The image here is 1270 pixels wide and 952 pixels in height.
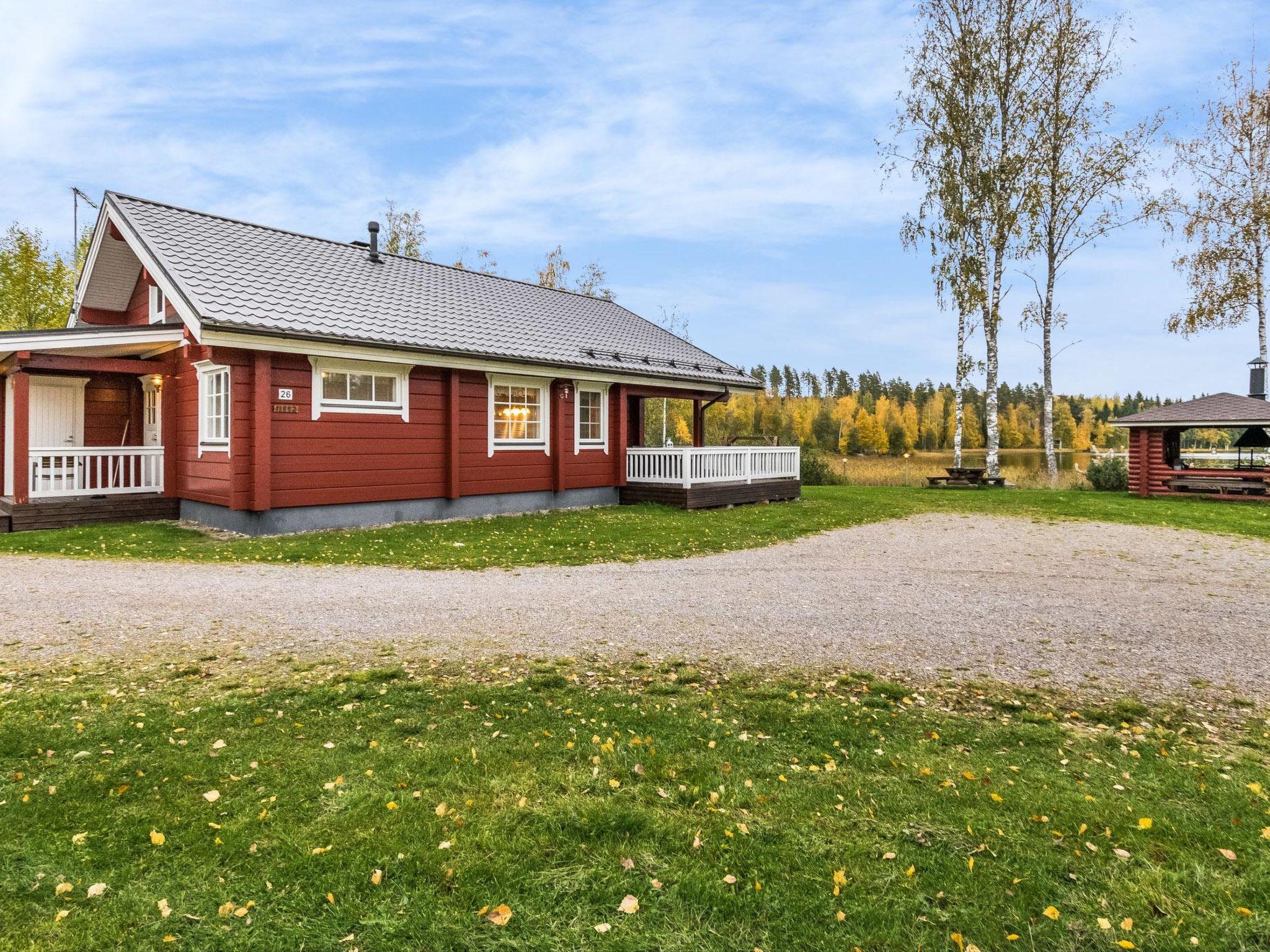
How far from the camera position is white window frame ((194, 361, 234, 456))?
10961 millimetres

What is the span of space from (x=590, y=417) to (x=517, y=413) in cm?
206

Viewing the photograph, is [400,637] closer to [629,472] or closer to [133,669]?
[133,669]

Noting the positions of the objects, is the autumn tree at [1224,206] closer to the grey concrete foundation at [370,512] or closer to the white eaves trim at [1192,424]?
the white eaves trim at [1192,424]

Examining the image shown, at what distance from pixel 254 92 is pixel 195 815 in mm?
25265

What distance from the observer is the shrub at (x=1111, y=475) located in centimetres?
2105

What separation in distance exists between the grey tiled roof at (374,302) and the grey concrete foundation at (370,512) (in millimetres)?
2825

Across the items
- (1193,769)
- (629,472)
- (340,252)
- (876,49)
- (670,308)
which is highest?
(876,49)

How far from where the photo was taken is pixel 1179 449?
19781 mm

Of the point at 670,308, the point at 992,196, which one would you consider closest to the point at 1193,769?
the point at 992,196

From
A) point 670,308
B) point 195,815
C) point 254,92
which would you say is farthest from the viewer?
point 670,308

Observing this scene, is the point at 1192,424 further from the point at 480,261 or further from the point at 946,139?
the point at 480,261

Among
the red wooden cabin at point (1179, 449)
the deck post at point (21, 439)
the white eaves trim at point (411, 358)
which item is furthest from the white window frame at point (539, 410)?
the red wooden cabin at point (1179, 449)

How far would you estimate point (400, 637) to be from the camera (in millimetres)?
5516

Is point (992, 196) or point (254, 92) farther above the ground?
point (254, 92)
